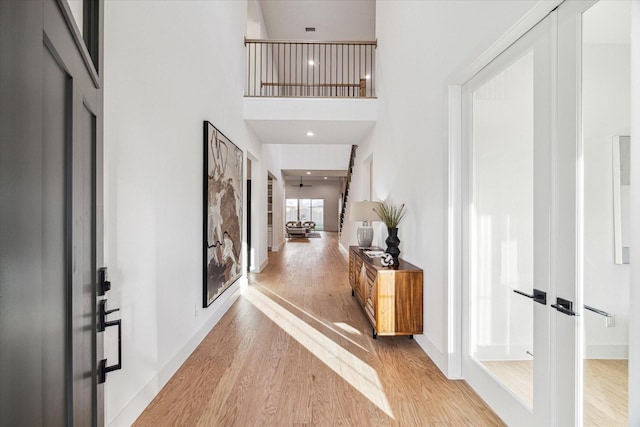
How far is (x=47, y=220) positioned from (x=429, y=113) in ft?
8.88

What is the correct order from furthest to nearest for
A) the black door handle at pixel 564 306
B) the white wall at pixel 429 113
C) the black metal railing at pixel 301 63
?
the black metal railing at pixel 301 63, the white wall at pixel 429 113, the black door handle at pixel 564 306

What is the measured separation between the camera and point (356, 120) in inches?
187

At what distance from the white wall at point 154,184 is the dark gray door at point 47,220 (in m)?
0.69

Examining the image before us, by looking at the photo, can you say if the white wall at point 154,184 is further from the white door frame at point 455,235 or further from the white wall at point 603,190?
the white wall at point 603,190

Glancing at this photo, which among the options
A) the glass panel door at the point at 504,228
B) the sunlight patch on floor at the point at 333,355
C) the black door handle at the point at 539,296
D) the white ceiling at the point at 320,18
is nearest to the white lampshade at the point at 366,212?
the sunlight patch on floor at the point at 333,355

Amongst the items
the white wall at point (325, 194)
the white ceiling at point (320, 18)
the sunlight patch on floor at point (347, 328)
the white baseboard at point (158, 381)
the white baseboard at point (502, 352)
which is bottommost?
the sunlight patch on floor at point (347, 328)

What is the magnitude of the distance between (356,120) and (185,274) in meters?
3.38

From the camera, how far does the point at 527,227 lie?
1709 millimetres

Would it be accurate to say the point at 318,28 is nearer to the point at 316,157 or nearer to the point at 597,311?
the point at 316,157

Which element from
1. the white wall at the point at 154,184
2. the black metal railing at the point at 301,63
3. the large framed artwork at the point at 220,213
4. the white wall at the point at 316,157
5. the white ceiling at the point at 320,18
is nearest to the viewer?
the white wall at the point at 154,184

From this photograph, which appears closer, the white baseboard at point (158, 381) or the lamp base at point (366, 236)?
the white baseboard at point (158, 381)

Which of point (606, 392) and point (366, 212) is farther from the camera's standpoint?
point (366, 212)

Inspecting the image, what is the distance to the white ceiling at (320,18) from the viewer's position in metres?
6.69

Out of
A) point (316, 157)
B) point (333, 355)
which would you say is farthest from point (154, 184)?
point (316, 157)
